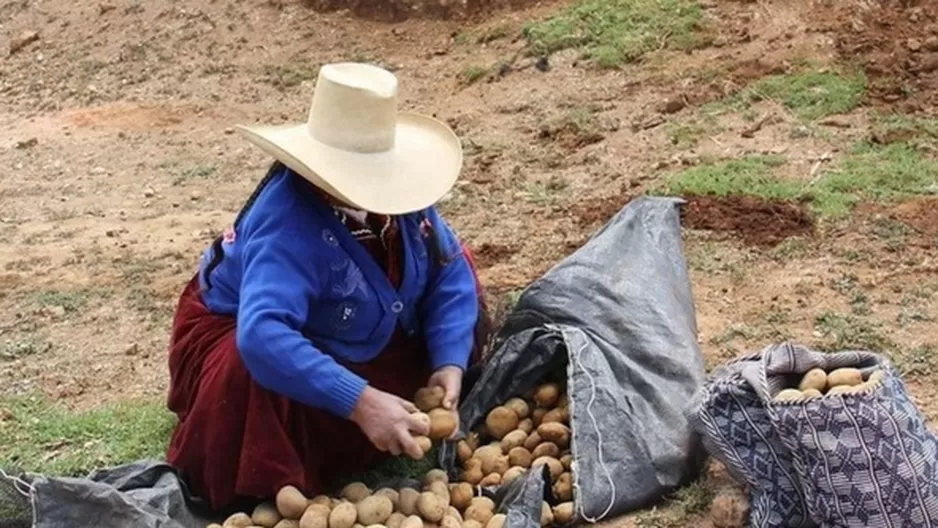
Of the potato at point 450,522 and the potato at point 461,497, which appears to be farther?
the potato at point 461,497

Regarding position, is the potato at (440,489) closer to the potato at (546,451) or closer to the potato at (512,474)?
the potato at (512,474)

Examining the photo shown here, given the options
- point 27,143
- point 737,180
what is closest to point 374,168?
point 737,180

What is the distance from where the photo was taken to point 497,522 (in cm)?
306

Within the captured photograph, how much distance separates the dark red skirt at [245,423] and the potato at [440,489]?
0.23m

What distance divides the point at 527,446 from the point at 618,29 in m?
5.02

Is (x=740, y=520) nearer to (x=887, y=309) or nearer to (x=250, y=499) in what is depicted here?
(x=250, y=499)

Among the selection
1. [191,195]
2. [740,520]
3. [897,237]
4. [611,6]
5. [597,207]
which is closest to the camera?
[740,520]

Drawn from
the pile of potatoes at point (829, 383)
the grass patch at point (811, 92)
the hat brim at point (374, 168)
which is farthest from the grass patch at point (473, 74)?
the pile of potatoes at point (829, 383)

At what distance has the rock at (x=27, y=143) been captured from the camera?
8477mm

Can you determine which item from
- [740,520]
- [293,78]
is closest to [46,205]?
[293,78]

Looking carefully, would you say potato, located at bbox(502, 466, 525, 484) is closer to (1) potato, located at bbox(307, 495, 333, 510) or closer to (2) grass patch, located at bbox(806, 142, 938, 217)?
(1) potato, located at bbox(307, 495, 333, 510)

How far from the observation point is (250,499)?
3295 millimetres

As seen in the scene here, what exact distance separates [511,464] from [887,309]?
1.62 meters

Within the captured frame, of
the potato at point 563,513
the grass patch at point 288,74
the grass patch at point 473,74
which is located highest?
the potato at point 563,513
